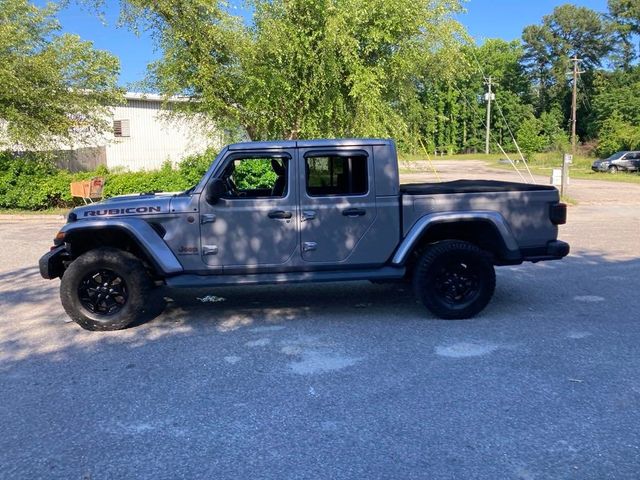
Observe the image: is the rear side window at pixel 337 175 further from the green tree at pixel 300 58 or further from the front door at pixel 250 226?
the green tree at pixel 300 58

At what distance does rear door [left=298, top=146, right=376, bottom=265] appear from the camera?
5.89 m

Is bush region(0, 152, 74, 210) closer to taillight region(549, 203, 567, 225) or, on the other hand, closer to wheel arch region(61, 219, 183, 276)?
wheel arch region(61, 219, 183, 276)

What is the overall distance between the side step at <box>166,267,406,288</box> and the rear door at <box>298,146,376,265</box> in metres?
0.13

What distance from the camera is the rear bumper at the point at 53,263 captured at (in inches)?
231

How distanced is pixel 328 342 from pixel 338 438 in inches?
72.5

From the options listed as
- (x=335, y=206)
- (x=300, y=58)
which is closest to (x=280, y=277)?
(x=335, y=206)

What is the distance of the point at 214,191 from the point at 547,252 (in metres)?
3.54

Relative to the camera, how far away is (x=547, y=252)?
6109mm

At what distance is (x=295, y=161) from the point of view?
5957mm

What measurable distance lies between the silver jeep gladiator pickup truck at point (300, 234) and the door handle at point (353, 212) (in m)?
0.01

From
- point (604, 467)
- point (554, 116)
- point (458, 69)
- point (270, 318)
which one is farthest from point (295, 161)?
point (554, 116)

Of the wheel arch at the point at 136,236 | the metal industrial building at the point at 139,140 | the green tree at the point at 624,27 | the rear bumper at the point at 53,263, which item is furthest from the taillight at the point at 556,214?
the green tree at the point at 624,27

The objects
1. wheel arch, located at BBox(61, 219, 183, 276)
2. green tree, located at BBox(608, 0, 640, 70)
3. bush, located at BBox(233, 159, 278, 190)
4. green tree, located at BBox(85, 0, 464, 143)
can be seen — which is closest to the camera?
wheel arch, located at BBox(61, 219, 183, 276)

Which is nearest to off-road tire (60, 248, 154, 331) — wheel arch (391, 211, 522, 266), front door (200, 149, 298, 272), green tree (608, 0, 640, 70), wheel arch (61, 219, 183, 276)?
wheel arch (61, 219, 183, 276)
